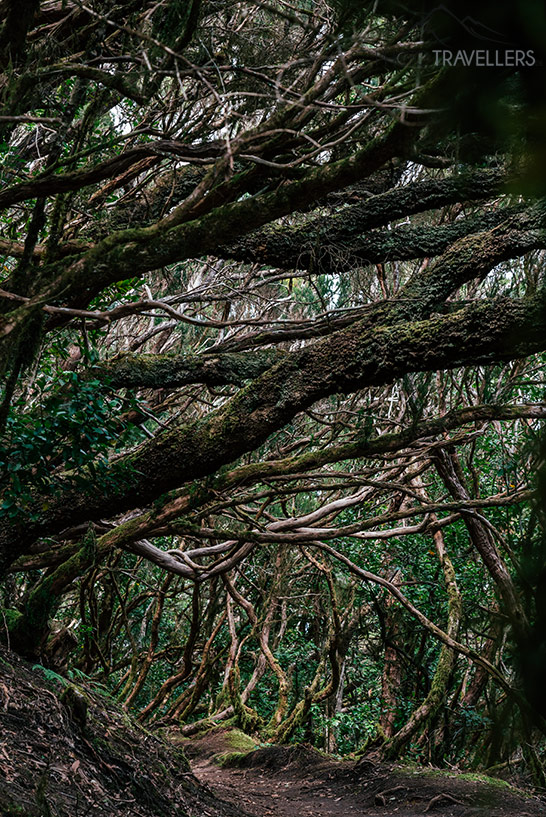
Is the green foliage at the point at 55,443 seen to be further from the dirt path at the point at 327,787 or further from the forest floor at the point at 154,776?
the dirt path at the point at 327,787

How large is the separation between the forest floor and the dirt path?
0.01 metres

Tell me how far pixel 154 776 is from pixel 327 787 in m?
3.58

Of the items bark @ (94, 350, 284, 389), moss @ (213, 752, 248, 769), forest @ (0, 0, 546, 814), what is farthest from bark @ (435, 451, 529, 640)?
moss @ (213, 752, 248, 769)

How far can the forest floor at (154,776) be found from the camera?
386cm

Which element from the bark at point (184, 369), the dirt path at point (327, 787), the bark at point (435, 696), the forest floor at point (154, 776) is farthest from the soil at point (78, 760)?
the bark at point (435, 696)

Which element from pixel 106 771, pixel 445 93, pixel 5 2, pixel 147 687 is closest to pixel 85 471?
pixel 106 771

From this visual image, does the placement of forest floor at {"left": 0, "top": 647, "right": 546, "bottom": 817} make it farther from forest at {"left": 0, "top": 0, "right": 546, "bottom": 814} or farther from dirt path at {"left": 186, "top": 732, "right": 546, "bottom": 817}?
forest at {"left": 0, "top": 0, "right": 546, "bottom": 814}

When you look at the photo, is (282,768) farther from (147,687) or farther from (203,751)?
(147,687)

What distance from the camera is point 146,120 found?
6.31 meters

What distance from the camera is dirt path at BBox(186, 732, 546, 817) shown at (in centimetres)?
676

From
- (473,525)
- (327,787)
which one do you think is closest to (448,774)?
(327,787)

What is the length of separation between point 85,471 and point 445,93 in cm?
492

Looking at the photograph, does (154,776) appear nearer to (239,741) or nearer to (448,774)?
(448,774)

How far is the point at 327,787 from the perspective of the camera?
325 inches
